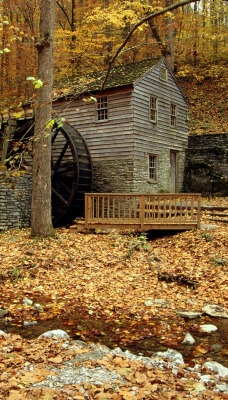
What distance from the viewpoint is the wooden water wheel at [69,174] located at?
15.6 m

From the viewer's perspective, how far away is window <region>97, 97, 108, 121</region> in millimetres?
17578

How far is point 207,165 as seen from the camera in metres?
20.5

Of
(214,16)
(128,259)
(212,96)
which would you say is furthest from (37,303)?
(214,16)

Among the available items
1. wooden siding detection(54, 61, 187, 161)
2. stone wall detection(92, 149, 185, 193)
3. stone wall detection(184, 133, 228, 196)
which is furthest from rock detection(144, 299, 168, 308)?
stone wall detection(184, 133, 228, 196)

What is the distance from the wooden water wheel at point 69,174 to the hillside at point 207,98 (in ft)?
29.8

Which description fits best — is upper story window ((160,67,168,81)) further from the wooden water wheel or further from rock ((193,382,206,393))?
rock ((193,382,206,393))

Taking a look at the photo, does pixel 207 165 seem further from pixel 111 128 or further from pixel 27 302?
pixel 27 302

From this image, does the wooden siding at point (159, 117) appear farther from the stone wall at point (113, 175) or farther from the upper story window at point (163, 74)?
the stone wall at point (113, 175)

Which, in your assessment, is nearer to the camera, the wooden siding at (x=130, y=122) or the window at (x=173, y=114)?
the wooden siding at (x=130, y=122)

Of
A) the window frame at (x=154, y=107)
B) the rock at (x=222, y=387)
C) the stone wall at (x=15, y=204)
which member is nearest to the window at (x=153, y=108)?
the window frame at (x=154, y=107)

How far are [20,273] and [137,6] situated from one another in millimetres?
19609

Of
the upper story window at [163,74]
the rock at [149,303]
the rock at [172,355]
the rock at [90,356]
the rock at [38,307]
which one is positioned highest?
the upper story window at [163,74]

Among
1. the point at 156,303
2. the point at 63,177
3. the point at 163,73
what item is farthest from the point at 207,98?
the point at 156,303

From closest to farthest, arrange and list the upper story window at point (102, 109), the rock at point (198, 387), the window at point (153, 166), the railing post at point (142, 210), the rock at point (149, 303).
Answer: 1. the rock at point (198, 387)
2. the rock at point (149, 303)
3. the railing post at point (142, 210)
4. the upper story window at point (102, 109)
5. the window at point (153, 166)
